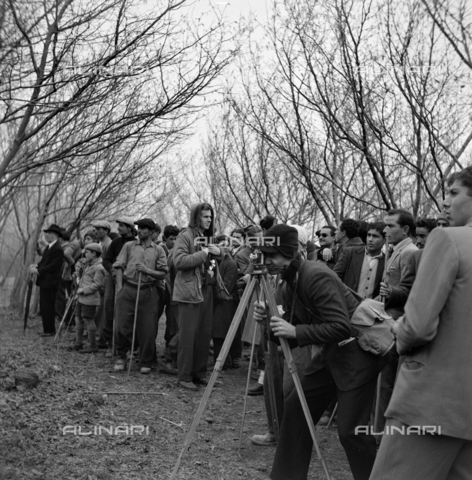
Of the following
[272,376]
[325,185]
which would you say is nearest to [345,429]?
[272,376]

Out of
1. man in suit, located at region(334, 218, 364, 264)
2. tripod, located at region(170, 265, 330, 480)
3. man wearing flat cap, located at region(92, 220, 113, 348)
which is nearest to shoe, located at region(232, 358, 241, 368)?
man wearing flat cap, located at region(92, 220, 113, 348)

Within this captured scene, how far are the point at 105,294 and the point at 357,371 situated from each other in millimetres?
6419

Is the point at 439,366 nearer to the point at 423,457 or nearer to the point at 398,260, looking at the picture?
the point at 423,457

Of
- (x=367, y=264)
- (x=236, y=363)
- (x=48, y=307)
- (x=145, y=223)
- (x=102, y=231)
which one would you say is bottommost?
(x=236, y=363)

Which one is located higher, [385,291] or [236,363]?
[385,291]

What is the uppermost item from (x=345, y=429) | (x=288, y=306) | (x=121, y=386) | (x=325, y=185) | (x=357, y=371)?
(x=325, y=185)

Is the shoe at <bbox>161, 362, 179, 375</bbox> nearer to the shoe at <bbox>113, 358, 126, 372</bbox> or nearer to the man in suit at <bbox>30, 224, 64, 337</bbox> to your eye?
the shoe at <bbox>113, 358, 126, 372</bbox>

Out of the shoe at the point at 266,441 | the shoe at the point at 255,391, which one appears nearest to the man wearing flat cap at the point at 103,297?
the shoe at the point at 255,391

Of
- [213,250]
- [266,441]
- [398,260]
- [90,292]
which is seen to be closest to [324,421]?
[266,441]

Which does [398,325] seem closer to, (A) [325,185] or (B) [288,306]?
(B) [288,306]

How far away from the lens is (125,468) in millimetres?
4766

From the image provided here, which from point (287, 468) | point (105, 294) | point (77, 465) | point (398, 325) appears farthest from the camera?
point (105, 294)

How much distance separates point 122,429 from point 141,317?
9.12 ft

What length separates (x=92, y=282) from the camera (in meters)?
9.80
